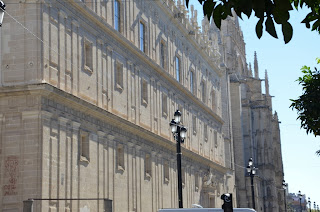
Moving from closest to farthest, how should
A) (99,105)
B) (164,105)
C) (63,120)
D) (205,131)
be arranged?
(63,120)
(99,105)
(164,105)
(205,131)

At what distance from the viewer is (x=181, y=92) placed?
140ft

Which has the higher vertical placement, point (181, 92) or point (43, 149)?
point (181, 92)

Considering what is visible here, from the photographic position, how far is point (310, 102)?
15.7m

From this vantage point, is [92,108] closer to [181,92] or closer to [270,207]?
[181,92]

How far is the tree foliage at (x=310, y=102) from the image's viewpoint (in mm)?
15737

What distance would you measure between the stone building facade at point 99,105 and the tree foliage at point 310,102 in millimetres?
8854

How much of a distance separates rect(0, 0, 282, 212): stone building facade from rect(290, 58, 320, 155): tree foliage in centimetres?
885

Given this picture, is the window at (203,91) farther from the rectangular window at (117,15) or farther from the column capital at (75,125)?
the column capital at (75,125)

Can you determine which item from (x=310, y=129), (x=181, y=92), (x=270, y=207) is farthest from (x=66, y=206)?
(x=270, y=207)

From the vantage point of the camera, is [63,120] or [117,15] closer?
[63,120]

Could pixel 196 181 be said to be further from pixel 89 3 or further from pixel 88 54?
pixel 89 3

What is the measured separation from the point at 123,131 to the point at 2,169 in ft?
29.8

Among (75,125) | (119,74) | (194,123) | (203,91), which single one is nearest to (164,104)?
(194,123)

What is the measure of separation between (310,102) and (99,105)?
14.3m
